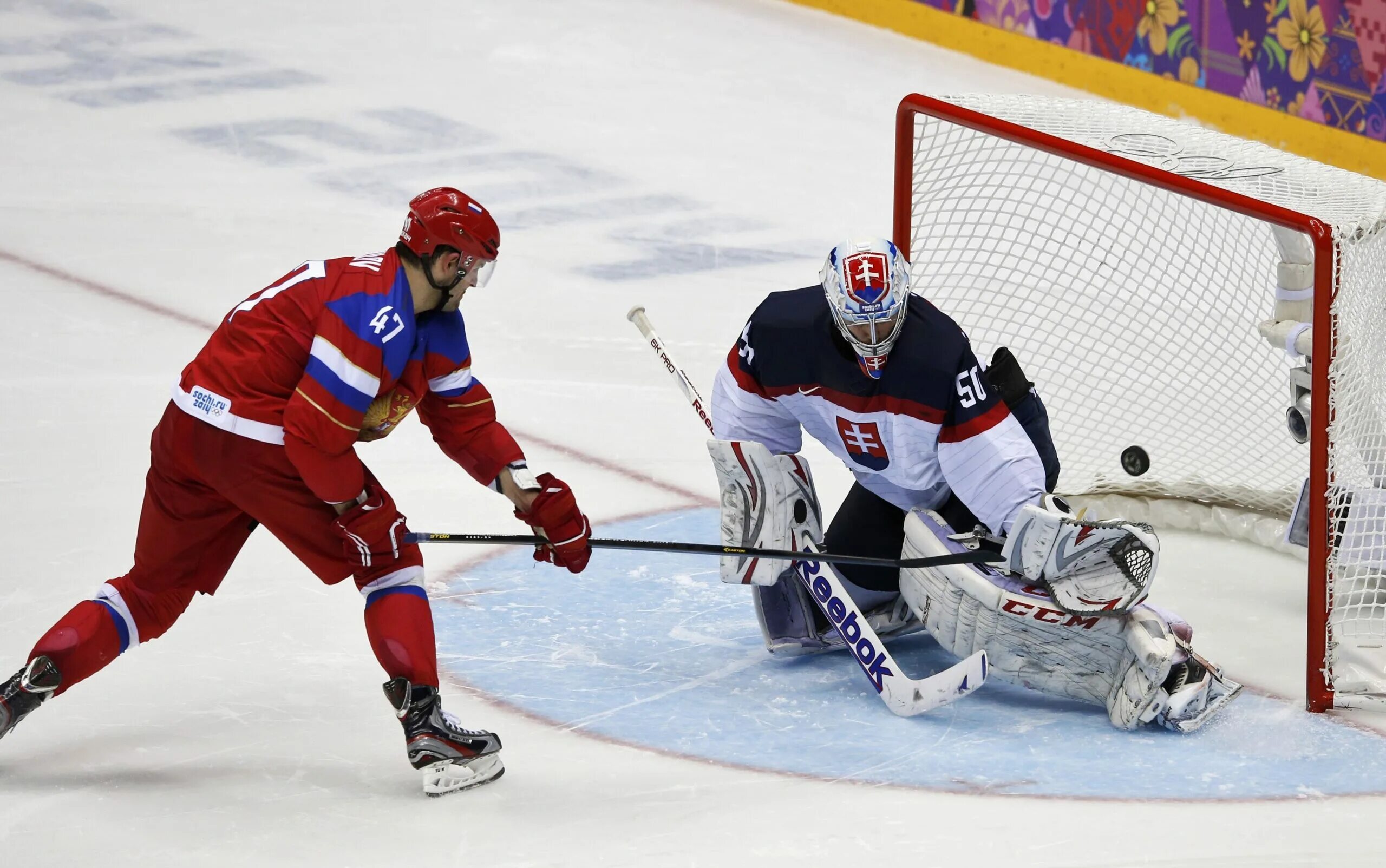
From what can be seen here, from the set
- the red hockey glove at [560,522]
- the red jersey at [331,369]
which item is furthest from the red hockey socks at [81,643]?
the red hockey glove at [560,522]

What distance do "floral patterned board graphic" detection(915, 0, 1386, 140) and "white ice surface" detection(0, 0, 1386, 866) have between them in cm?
33

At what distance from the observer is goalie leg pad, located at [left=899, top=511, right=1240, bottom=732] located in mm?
3422

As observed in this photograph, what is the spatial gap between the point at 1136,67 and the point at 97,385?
445 centimetres

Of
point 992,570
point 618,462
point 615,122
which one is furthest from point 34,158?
point 992,570

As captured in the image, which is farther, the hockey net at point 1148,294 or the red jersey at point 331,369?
the hockey net at point 1148,294

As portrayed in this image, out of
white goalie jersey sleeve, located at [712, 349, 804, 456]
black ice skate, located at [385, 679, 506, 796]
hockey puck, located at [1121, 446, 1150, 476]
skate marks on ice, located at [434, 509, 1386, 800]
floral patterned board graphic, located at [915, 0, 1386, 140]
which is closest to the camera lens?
black ice skate, located at [385, 679, 506, 796]

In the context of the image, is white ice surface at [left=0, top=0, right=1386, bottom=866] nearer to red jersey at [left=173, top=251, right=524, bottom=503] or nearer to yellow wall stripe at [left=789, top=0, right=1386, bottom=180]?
yellow wall stripe at [left=789, top=0, right=1386, bottom=180]

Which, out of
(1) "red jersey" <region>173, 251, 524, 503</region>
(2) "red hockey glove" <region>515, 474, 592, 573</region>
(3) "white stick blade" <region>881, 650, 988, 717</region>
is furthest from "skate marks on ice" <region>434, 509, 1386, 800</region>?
(1) "red jersey" <region>173, 251, 524, 503</region>

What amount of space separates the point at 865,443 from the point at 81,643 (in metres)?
1.41

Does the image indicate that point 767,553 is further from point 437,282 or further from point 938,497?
point 437,282

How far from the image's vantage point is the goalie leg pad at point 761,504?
3.61 m

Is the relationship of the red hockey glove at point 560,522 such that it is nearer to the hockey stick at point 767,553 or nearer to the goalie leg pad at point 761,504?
the hockey stick at point 767,553

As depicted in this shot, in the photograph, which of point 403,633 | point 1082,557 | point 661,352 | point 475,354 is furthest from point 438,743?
point 475,354

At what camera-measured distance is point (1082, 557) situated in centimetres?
334
